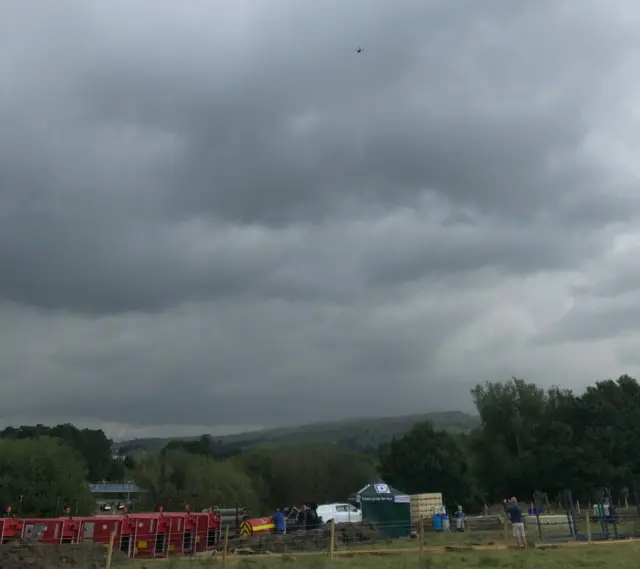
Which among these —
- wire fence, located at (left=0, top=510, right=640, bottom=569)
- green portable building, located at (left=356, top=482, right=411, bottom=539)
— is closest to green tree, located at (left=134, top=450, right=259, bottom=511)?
green portable building, located at (left=356, top=482, right=411, bottom=539)

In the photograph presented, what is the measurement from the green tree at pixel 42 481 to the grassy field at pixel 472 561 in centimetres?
3345

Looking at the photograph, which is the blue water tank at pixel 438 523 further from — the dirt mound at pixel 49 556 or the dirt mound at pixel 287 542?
the dirt mound at pixel 49 556

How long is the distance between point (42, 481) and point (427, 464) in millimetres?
39542

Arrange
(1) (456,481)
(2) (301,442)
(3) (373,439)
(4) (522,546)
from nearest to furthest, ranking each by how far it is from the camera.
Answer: (4) (522,546), (1) (456,481), (2) (301,442), (3) (373,439)

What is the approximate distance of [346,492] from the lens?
87.9 meters

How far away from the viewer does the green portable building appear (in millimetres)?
41500

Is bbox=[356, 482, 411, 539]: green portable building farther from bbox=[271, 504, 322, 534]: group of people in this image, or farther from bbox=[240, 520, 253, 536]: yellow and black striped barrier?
bbox=[240, 520, 253, 536]: yellow and black striped barrier

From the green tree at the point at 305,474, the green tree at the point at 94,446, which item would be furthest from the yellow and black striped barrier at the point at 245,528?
the green tree at the point at 94,446

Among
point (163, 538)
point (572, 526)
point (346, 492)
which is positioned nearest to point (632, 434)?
point (572, 526)

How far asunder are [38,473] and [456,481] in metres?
42.9

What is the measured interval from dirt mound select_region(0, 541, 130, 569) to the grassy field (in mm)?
1840

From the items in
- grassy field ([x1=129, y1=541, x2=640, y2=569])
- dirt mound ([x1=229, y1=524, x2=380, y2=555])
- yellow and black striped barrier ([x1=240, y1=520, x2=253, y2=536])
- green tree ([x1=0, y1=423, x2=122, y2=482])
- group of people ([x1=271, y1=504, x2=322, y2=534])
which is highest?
green tree ([x1=0, y1=423, x2=122, y2=482])

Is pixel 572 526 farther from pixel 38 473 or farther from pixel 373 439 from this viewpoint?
pixel 373 439

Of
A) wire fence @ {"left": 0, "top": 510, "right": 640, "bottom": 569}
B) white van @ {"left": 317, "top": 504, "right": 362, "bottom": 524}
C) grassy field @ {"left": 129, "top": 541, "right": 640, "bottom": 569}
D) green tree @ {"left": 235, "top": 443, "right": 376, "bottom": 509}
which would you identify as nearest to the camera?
grassy field @ {"left": 129, "top": 541, "right": 640, "bottom": 569}
